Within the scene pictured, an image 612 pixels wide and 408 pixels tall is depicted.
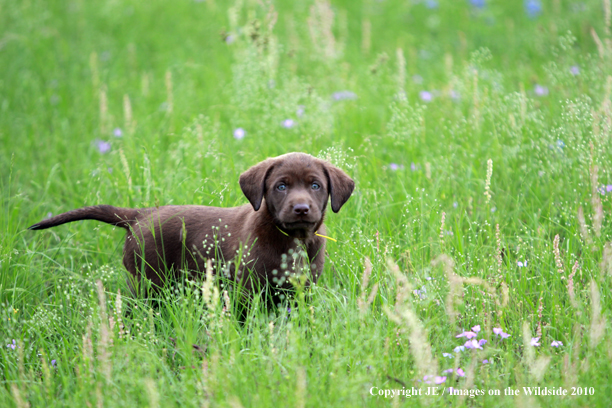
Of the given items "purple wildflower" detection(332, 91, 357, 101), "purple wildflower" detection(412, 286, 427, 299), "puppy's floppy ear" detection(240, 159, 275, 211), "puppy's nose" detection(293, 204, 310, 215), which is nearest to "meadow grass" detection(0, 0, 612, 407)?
"purple wildflower" detection(412, 286, 427, 299)

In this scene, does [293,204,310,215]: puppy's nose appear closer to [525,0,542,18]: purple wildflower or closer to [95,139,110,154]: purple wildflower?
[95,139,110,154]: purple wildflower

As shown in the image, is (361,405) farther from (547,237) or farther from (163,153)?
(163,153)

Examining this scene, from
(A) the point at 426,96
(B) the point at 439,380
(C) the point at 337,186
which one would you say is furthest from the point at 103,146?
(B) the point at 439,380

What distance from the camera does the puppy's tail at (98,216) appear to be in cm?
335

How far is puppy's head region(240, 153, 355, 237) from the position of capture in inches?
129

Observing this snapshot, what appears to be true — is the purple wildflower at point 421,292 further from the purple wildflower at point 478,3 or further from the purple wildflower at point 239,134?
the purple wildflower at point 478,3

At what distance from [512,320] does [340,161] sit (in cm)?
148

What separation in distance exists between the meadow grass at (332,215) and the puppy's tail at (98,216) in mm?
273

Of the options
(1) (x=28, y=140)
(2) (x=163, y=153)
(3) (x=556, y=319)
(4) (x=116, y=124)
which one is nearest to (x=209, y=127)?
(2) (x=163, y=153)

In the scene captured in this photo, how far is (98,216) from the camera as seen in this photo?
11.6ft

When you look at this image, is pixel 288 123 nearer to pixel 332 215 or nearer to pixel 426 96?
pixel 332 215

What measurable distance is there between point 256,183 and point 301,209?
1.20 ft

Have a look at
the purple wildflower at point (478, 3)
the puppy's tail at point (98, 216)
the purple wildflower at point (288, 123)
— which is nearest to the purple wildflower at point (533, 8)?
the purple wildflower at point (478, 3)

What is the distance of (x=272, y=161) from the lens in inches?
134
